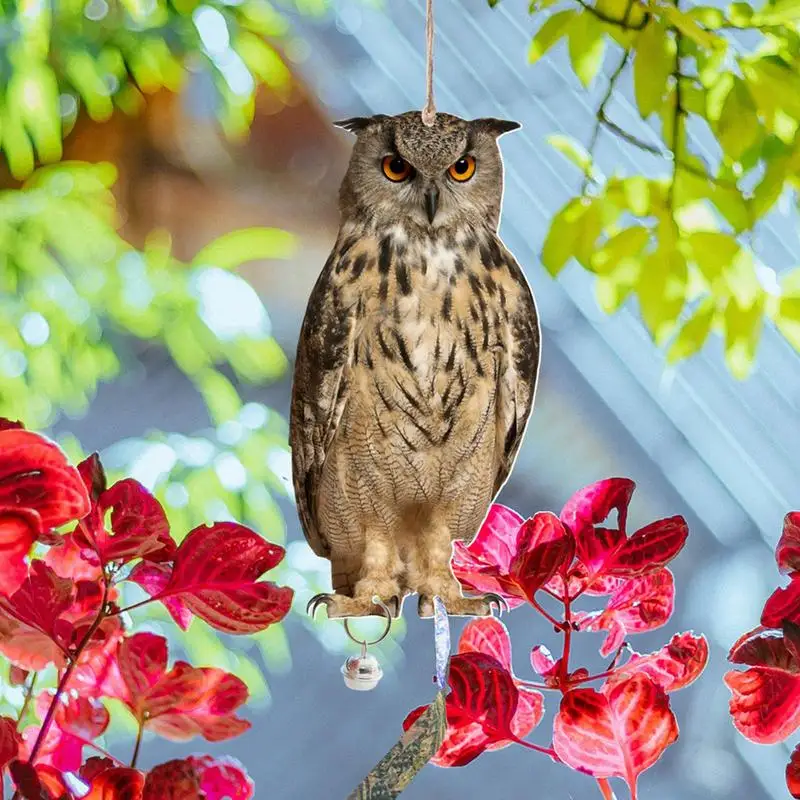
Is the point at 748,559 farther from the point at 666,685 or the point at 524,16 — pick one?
the point at 524,16

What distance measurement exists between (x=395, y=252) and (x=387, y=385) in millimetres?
102

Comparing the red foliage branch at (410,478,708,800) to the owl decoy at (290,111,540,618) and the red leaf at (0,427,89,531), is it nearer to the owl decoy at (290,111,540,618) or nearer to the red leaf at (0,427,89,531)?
the owl decoy at (290,111,540,618)

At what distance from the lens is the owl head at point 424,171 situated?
69cm

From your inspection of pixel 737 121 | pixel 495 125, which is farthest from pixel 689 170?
pixel 495 125

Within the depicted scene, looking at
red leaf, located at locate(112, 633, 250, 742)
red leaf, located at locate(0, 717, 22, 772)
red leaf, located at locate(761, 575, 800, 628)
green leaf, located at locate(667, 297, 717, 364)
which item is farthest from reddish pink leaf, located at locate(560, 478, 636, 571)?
green leaf, located at locate(667, 297, 717, 364)

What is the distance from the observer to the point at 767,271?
3.64ft

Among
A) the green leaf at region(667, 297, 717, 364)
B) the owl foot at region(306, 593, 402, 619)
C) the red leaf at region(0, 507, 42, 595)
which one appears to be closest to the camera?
the red leaf at region(0, 507, 42, 595)

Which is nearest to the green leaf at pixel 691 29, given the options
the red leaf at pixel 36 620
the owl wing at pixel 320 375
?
the owl wing at pixel 320 375

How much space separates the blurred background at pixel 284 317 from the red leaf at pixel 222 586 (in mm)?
575

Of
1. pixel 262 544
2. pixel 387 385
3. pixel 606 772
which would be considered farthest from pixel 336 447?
pixel 606 772

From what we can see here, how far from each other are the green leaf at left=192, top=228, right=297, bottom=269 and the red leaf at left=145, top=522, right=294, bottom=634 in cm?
63

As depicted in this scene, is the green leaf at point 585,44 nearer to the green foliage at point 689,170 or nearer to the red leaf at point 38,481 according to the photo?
the green foliage at point 689,170

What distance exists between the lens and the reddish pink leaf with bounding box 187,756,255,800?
1.74 ft

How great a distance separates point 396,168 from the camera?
27.9 inches
